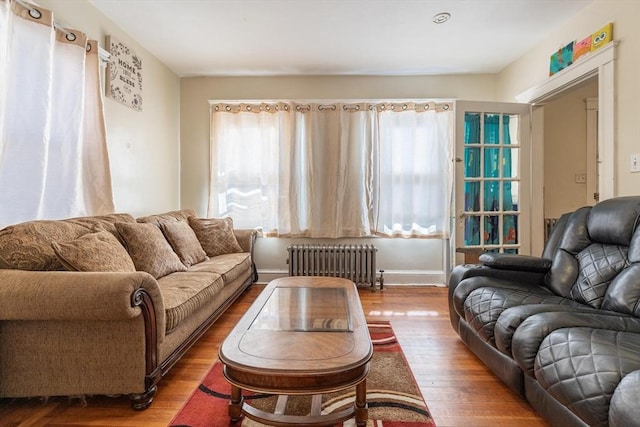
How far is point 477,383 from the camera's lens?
1.85 meters

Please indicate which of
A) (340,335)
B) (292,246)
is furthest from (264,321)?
(292,246)

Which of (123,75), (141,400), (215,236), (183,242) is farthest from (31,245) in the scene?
(123,75)

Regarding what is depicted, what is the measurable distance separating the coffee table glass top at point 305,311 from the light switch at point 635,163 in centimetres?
208

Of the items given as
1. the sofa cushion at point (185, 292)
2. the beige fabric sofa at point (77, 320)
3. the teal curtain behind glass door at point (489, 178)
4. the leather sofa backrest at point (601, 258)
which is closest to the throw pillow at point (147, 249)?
the sofa cushion at point (185, 292)

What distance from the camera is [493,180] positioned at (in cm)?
346

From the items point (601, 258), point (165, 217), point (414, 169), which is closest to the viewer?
point (601, 258)

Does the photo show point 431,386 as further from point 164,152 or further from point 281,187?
point 164,152

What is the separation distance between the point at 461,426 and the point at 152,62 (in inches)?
156

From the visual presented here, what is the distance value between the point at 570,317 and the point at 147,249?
2.47 m

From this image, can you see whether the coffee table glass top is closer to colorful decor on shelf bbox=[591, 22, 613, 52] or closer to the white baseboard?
the white baseboard

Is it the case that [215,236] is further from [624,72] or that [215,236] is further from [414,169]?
[624,72]

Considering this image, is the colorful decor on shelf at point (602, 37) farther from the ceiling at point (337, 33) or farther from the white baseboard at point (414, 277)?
the white baseboard at point (414, 277)

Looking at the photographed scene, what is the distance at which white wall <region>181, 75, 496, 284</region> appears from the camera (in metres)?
3.94

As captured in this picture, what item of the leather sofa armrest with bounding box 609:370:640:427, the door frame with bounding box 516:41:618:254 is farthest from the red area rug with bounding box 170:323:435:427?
the door frame with bounding box 516:41:618:254
